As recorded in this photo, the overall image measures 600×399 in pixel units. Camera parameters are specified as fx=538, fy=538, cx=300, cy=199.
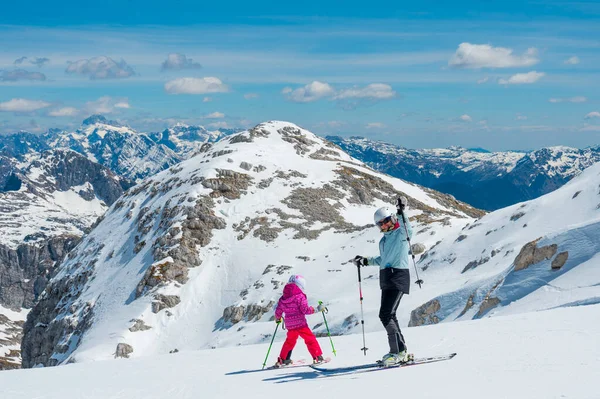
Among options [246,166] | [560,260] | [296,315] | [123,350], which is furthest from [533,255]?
[246,166]

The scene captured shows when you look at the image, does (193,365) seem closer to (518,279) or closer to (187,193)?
(518,279)

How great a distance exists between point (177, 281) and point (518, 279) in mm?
59652

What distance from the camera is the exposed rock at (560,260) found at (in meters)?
25.9

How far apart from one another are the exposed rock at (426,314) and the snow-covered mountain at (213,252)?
29.8 feet

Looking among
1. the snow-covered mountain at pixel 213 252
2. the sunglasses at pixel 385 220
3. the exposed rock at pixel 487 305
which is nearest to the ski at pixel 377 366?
the sunglasses at pixel 385 220

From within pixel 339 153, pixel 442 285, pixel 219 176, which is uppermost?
pixel 339 153

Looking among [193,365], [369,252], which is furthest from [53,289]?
[193,365]

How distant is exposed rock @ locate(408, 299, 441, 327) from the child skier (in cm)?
2089

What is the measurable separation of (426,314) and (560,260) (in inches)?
436

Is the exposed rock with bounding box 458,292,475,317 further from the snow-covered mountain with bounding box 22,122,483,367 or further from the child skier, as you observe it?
the child skier

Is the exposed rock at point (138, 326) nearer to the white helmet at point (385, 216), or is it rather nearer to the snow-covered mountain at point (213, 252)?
the snow-covered mountain at point (213, 252)

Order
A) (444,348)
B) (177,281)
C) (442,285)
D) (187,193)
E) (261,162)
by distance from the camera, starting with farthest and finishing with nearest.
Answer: (261,162) → (187,193) → (177,281) → (442,285) → (444,348)

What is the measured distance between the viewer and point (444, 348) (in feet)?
46.0

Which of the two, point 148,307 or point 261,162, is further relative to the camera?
point 261,162
